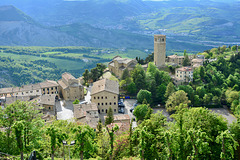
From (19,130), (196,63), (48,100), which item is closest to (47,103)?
(48,100)

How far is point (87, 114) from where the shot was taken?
58.4 meters

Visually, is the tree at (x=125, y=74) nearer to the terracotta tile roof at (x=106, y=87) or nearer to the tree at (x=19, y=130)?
the terracotta tile roof at (x=106, y=87)

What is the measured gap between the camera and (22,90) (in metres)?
76.4

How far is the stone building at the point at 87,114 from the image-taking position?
55.4 m

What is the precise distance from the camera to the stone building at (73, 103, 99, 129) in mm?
55441

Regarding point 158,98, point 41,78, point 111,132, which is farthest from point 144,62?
point 41,78

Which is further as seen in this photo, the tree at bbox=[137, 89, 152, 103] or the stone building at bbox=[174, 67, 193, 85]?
the stone building at bbox=[174, 67, 193, 85]

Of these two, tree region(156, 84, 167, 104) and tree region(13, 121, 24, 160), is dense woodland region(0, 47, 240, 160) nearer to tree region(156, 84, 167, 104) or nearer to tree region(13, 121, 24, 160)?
tree region(13, 121, 24, 160)

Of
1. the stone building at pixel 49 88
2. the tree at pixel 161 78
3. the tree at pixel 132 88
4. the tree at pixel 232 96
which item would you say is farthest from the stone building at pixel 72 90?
the tree at pixel 232 96

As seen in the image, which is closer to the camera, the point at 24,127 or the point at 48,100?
the point at 24,127

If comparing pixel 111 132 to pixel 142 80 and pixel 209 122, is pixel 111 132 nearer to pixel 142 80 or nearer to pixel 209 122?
pixel 209 122

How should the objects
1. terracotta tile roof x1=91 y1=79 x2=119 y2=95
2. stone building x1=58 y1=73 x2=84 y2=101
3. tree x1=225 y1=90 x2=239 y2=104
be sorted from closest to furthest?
1. terracotta tile roof x1=91 y1=79 x2=119 y2=95
2. stone building x1=58 y1=73 x2=84 y2=101
3. tree x1=225 y1=90 x2=239 y2=104

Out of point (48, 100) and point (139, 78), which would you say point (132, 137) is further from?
point (139, 78)

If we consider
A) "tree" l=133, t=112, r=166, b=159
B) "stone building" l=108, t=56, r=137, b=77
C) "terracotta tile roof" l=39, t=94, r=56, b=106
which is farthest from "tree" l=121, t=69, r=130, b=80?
"tree" l=133, t=112, r=166, b=159
